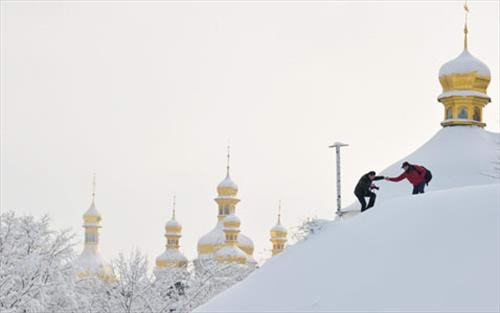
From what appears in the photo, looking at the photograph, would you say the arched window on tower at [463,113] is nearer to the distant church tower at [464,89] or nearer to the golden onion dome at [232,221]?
the distant church tower at [464,89]

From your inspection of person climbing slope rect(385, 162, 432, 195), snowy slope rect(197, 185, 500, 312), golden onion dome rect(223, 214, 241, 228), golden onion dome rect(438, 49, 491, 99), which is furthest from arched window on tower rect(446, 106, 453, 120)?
golden onion dome rect(223, 214, 241, 228)

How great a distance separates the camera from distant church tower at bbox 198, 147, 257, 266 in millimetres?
90500

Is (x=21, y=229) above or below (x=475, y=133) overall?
below

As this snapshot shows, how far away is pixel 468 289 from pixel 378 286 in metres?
1.33

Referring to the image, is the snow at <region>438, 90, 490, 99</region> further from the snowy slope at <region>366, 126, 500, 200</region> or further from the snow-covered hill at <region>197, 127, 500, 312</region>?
the snow-covered hill at <region>197, 127, 500, 312</region>

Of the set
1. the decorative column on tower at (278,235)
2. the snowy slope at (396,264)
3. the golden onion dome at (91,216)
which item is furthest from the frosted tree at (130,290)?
the golden onion dome at (91,216)

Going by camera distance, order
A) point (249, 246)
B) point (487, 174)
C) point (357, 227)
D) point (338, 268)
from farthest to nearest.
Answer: point (249, 246) < point (487, 174) < point (357, 227) < point (338, 268)

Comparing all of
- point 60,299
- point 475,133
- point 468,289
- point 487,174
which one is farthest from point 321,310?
point 475,133

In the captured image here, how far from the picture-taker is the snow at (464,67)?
53.3 meters

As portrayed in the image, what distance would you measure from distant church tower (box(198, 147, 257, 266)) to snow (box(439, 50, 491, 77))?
1475 inches

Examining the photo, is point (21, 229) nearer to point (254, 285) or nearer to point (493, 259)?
point (254, 285)

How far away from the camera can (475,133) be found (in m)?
51.1

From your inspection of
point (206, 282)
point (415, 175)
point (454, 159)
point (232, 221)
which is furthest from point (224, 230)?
point (415, 175)

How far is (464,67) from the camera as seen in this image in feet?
175
